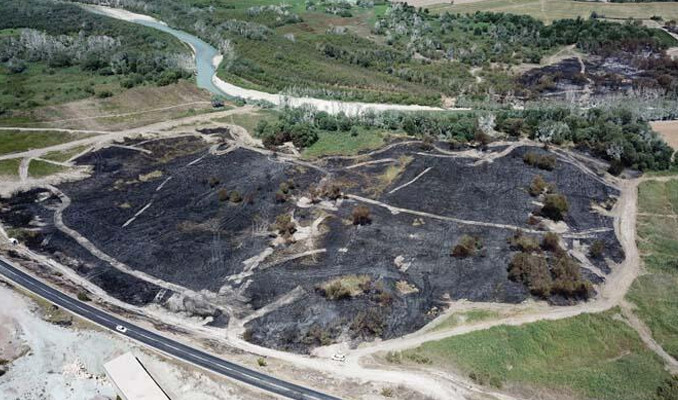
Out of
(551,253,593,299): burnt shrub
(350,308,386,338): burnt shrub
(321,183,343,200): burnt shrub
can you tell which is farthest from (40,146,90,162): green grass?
(551,253,593,299): burnt shrub

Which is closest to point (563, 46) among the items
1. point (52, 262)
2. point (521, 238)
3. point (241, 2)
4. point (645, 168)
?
point (645, 168)

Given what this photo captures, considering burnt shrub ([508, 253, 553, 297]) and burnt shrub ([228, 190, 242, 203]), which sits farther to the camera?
burnt shrub ([228, 190, 242, 203])

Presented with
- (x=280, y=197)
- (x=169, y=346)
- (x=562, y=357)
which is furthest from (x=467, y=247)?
(x=169, y=346)

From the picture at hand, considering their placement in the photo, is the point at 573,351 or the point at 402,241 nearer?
the point at 573,351

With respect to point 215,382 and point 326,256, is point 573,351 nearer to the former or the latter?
point 326,256

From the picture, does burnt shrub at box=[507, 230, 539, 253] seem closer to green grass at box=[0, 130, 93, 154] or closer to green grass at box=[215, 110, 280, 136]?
green grass at box=[215, 110, 280, 136]

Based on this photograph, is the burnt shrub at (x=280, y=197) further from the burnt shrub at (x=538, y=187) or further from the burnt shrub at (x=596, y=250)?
the burnt shrub at (x=596, y=250)

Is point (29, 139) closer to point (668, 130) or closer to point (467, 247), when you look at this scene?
point (467, 247)
